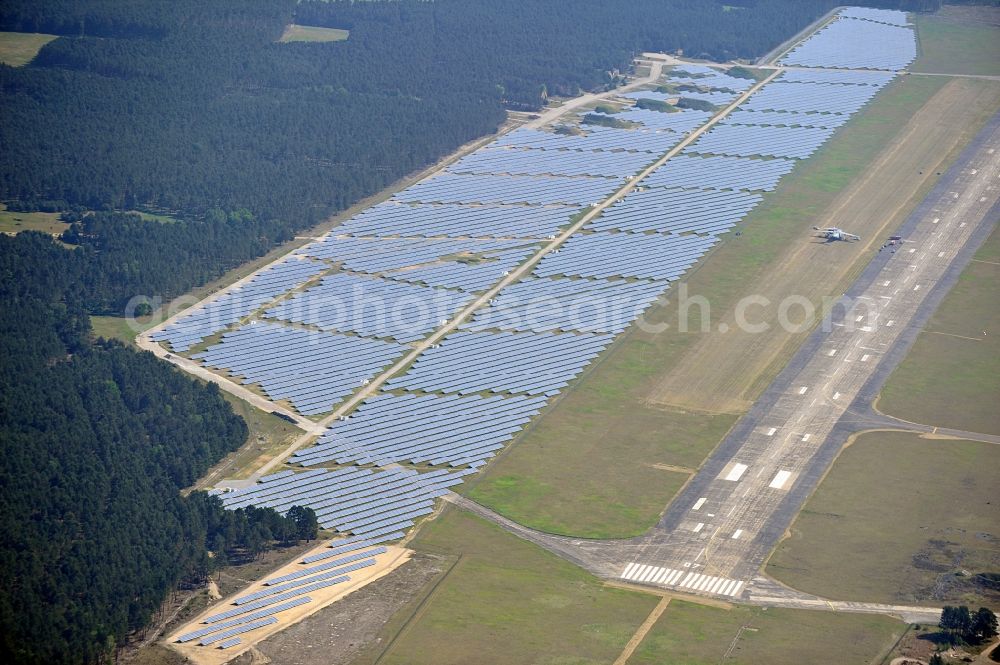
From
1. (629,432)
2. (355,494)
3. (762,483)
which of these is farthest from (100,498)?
(762,483)

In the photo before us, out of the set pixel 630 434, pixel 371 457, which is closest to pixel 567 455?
pixel 630 434

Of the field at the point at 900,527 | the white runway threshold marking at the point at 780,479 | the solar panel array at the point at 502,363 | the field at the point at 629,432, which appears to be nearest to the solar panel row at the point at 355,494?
the field at the point at 629,432

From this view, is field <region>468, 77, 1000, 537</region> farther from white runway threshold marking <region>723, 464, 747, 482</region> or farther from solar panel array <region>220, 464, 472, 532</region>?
solar panel array <region>220, 464, 472, 532</region>

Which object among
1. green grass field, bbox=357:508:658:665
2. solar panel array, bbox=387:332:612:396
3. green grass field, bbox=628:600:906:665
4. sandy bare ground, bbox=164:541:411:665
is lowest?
green grass field, bbox=628:600:906:665

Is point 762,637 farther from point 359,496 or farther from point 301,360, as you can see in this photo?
point 301,360

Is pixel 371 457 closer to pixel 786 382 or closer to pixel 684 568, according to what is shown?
pixel 684 568

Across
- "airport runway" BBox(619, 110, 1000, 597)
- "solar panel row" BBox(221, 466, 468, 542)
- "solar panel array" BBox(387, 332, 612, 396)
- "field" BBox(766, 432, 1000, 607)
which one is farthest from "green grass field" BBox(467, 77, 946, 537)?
"field" BBox(766, 432, 1000, 607)

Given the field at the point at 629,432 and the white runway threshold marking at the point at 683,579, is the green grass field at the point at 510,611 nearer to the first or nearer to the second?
the white runway threshold marking at the point at 683,579
